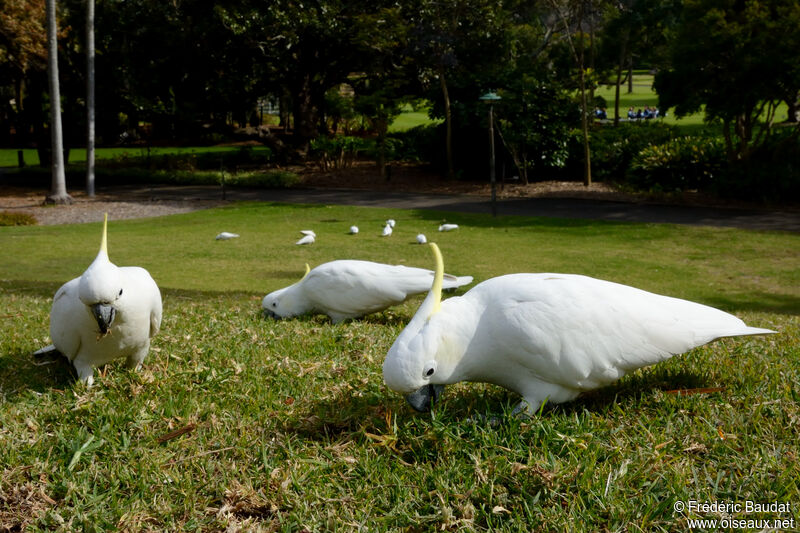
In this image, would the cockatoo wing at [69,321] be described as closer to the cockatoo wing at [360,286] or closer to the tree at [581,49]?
the cockatoo wing at [360,286]

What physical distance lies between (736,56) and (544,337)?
540 inches

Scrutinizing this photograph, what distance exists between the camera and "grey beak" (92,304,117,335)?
2801mm

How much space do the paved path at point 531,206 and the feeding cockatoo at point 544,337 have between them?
11.0m

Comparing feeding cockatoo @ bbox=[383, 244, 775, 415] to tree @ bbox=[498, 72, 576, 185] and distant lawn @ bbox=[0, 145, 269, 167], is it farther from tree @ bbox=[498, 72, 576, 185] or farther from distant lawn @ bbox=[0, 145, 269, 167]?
distant lawn @ bbox=[0, 145, 269, 167]

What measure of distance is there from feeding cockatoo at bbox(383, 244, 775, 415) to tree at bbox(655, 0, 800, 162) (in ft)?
42.3

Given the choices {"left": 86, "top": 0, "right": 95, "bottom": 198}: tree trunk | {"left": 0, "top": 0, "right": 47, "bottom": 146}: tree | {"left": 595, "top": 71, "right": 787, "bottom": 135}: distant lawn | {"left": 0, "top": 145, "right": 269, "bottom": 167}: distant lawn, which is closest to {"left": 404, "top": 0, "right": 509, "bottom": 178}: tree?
{"left": 86, "top": 0, "right": 95, "bottom": 198}: tree trunk

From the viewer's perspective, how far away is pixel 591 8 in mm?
16219

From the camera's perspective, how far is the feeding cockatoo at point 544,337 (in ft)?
7.33

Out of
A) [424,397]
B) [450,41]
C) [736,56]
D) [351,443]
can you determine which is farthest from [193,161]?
[424,397]

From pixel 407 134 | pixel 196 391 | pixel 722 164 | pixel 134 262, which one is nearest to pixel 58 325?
pixel 196 391

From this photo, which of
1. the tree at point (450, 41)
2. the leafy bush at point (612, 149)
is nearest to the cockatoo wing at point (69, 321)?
the leafy bush at point (612, 149)

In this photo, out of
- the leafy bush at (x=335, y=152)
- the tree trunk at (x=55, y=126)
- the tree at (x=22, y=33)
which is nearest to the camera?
the tree trunk at (x=55, y=126)

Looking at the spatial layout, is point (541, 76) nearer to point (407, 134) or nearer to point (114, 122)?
point (407, 134)

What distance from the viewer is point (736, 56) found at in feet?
44.3
